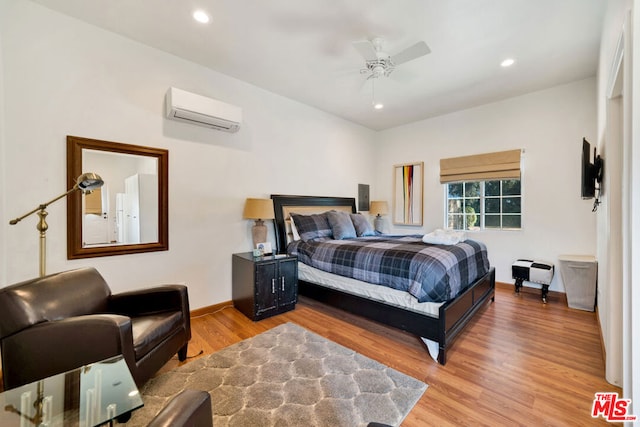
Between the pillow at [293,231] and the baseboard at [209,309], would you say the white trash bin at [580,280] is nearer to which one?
the pillow at [293,231]

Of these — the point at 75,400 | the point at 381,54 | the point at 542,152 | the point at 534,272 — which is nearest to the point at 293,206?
the point at 381,54

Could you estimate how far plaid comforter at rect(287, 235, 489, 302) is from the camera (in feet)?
7.40

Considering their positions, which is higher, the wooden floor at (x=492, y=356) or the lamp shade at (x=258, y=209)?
the lamp shade at (x=258, y=209)

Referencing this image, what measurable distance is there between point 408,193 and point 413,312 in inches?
133

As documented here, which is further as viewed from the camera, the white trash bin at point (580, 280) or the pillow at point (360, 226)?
the pillow at point (360, 226)

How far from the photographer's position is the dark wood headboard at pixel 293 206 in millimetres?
3781

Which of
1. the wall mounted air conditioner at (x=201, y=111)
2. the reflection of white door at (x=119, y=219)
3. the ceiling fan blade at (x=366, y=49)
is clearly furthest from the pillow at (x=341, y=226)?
the reflection of white door at (x=119, y=219)

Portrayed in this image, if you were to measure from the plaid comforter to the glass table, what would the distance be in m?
2.03

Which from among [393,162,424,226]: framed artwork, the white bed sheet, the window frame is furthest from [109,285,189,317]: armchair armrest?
the window frame

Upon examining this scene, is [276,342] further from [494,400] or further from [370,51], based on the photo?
[370,51]

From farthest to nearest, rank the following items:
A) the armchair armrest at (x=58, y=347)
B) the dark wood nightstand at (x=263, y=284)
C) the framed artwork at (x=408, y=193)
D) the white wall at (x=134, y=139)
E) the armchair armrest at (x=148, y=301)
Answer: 1. the framed artwork at (x=408, y=193)
2. the dark wood nightstand at (x=263, y=284)
3. the white wall at (x=134, y=139)
4. the armchair armrest at (x=148, y=301)
5. the armchair armrest at (x=58, y=347)

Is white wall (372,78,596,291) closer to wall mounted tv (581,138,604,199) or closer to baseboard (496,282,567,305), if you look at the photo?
baseboard (496,282,567,305)

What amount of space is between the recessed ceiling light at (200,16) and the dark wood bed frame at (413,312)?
84.2 inches

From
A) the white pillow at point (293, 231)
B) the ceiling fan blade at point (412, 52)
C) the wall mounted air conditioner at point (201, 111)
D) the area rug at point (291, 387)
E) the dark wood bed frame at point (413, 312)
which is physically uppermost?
the ceiling fan blade at point (412, 52)
